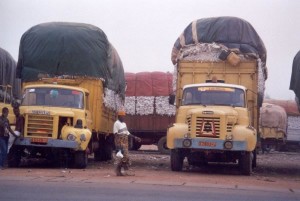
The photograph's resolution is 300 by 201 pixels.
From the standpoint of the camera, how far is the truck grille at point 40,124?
15.0m

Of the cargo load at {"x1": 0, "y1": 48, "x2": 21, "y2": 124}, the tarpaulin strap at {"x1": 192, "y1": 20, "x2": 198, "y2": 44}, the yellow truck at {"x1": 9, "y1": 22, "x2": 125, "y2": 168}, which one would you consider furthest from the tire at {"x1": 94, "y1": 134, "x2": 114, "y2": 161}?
the tarpaulin strap at {"x1": 192, "y1": 20, "x2": 198, "y2": 44}

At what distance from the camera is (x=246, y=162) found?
1489 cm

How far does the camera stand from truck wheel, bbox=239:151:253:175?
14.7m

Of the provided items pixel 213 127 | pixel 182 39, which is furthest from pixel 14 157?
pixel 182 39

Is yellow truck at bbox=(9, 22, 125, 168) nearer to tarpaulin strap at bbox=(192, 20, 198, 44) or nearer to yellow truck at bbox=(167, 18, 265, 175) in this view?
yellow truck at bbox=(167, 18, 265, 175)

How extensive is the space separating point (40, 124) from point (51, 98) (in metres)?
1.01

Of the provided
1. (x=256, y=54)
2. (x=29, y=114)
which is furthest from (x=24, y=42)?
(x=256, y=54)

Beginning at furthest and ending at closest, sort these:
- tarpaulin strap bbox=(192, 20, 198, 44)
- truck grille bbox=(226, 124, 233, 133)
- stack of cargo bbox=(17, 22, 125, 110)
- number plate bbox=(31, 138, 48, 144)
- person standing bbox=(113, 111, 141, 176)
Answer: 1. tarpaulin strap bbox=(192, 20, 198, 44)
2. stack of cargo bbox=(17, 22, 125, 110)
3. number plate bbox=(31, 138, 48, 144)
4. truck grille bbox=(226, 124, 233, 133)
5. person standing bbox=(113, 111, 141, 176)

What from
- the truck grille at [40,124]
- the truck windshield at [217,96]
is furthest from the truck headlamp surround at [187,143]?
the truck grille at [40,124]

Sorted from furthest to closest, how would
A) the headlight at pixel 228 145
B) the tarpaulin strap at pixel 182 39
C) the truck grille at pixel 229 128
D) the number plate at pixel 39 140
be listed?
the tarpaulin strap at pixel 182 39 → the number plate at pixel 39 140 → the truck grille at pixel 229 128 → the headlight at pixel 228 145

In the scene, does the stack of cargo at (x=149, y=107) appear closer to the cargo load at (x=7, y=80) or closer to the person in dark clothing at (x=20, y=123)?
the cargo load at (x=7, y=80)

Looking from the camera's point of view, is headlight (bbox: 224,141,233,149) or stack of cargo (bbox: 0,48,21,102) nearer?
headlight (bbox: 224,141,233,149)

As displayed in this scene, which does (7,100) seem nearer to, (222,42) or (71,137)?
(71,137)

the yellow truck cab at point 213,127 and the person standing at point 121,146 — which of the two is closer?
the person standing at point 121,146
